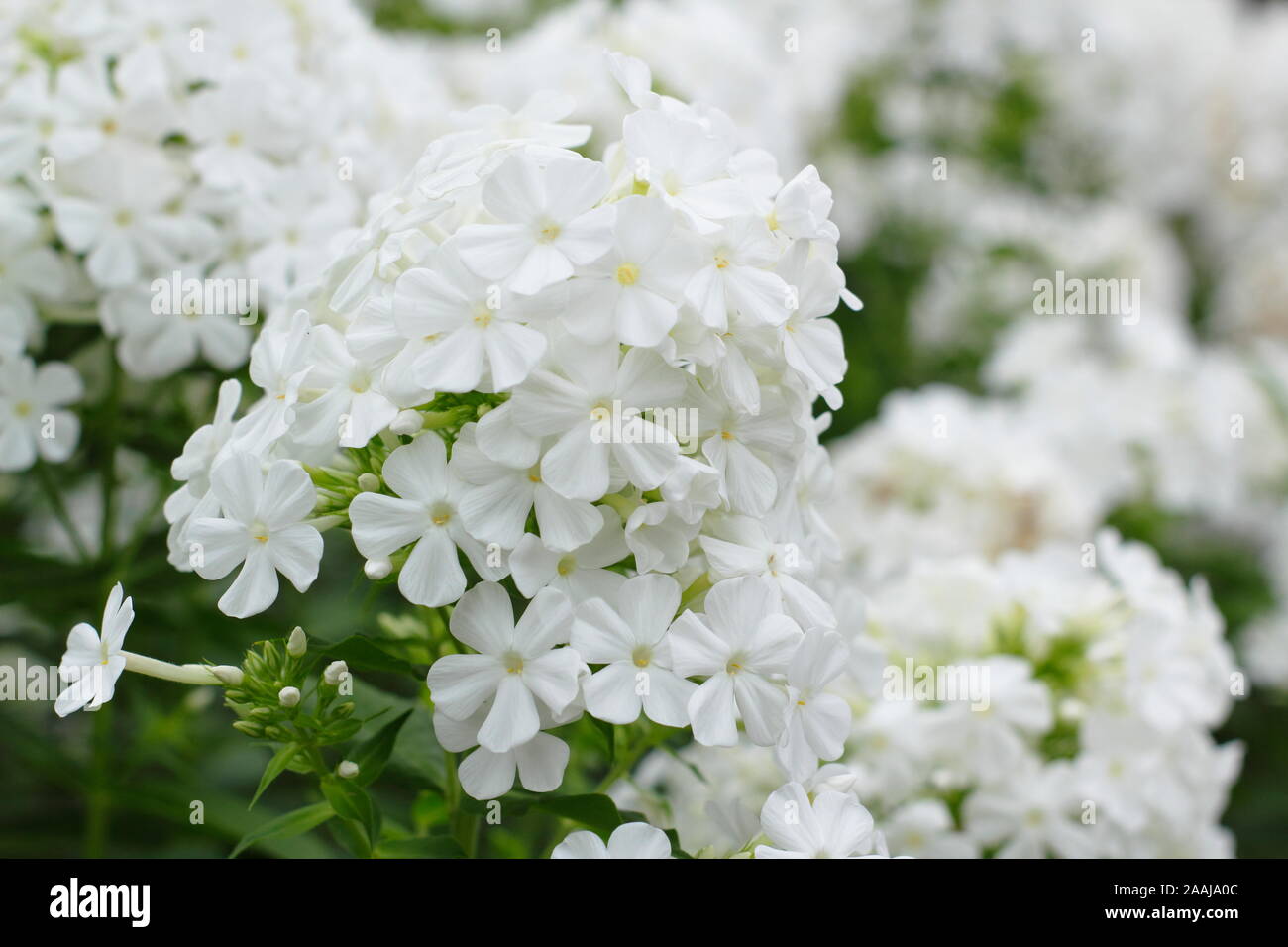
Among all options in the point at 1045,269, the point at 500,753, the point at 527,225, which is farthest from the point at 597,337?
the point at 1045,269

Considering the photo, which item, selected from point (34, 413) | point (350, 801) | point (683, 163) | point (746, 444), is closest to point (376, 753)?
point (350, 801)

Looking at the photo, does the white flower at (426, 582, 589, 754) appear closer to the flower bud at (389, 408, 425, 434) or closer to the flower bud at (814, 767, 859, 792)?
the flower bud at (389, 408, 425, 434)

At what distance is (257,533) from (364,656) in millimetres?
113

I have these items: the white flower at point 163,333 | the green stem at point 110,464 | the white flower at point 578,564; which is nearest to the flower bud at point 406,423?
the white flower at point 578,564

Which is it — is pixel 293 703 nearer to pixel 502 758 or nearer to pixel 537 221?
pixel 502 758

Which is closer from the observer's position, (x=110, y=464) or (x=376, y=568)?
(x=376, y=568)

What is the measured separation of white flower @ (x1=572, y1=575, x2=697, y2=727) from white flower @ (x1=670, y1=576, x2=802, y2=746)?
0.04ft

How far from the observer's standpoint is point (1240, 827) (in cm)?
189

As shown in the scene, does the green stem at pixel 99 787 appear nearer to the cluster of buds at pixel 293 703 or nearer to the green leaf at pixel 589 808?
the cluster of buds at pixel 293 703

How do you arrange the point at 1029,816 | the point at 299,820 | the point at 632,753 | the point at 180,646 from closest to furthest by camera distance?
the point at 299,820
the point at 632,753
the point at 1029,816
the point at 180,646

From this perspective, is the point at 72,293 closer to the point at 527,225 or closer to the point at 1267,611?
the point at 527,225

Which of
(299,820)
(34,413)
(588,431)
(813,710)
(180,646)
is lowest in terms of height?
(180,646)

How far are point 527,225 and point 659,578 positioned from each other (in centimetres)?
25

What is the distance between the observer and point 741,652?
773 mm
